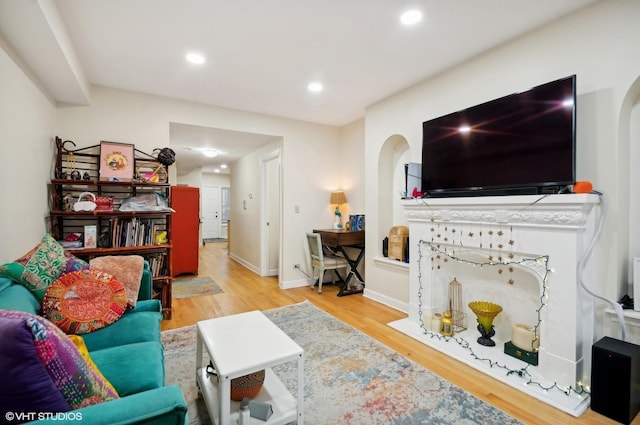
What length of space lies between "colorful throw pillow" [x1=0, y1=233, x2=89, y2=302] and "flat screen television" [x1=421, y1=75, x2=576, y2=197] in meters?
2.85

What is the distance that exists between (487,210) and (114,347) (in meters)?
2.59

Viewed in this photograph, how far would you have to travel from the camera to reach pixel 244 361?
1.42 metres

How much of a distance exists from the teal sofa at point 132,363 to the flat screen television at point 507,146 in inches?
94.4

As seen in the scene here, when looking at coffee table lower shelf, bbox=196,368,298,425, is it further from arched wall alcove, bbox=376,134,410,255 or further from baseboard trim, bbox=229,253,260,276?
baseboard trim, bbox=229,253,260,276

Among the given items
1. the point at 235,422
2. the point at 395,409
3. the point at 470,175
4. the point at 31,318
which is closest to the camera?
the point at 31,318

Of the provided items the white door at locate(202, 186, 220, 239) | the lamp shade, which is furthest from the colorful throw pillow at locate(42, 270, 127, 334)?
the white door at locate(202, 186, 220, 239)

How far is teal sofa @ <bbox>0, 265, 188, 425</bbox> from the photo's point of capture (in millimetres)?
830

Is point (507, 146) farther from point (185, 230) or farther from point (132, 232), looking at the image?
point (185, 230)

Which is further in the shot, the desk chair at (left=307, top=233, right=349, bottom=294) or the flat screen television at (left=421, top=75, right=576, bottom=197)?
the desk chair at (left=307, top=233, right=349, bottom=294)

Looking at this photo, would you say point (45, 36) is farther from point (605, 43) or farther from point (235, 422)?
point (605, 43)

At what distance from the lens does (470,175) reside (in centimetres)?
253

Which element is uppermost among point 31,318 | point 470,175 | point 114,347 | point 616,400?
point 470,175

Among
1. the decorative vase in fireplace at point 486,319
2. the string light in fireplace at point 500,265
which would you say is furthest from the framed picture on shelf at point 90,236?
the decorative vase in fireplace at point 486,319

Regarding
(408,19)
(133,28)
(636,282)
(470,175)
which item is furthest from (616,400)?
(133,28)
